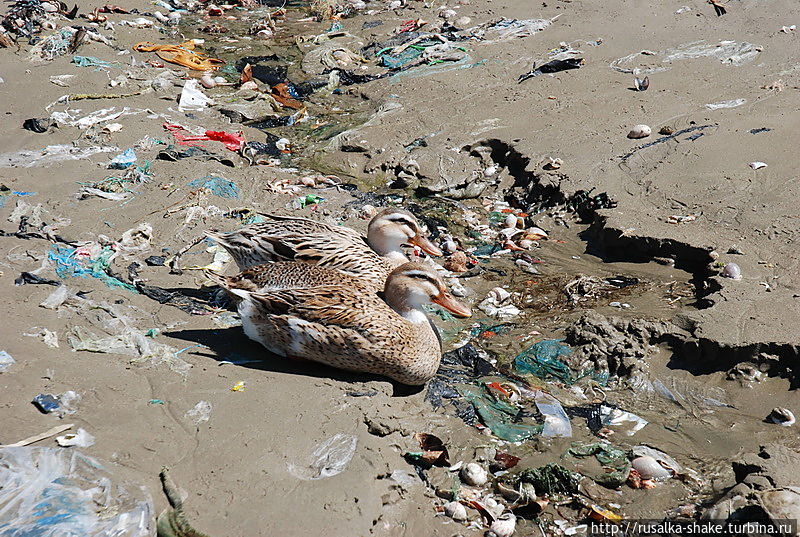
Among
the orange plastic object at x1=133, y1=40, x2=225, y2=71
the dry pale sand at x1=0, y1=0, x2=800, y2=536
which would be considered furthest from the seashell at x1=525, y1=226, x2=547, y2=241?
the orange plastic object at x1=133, y1=40, x2=225, y2=71

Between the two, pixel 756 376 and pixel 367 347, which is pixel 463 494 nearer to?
pixel 367 347

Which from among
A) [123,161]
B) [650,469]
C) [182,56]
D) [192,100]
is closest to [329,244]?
→ [650,469]

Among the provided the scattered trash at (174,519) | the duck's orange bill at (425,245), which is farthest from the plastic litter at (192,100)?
the scattered trash at (174,519)

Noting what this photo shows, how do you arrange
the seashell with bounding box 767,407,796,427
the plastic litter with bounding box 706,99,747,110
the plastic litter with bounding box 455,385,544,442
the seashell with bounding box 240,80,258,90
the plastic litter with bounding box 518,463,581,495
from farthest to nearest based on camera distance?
the seashell with bounding box 240,80,258,90 < the plastic litter with bounding box 706,99,747,110 < the plastic litter with bounding box 455,385,544,442 < the seashell with bounding box 767,407,796,427 < the plastic litter with bounding box 518,463,581,495

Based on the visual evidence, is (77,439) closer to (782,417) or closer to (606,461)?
(606,461)

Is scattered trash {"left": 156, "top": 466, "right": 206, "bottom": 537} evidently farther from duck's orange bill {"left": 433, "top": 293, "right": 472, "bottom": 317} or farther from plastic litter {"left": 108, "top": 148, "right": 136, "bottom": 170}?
plastic litter {"left": 108, "top": 148, "right": 136, "bottom": 170}

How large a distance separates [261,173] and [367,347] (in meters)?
3.79

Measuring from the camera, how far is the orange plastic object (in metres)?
10.8

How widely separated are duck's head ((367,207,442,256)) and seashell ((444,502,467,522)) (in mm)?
2830

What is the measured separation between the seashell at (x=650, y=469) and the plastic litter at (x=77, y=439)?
3061 mm

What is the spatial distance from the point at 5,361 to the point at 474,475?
2862mm

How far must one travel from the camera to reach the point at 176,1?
1378 cm

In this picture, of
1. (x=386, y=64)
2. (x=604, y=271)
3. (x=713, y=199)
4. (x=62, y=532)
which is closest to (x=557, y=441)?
(x=604, y=271)

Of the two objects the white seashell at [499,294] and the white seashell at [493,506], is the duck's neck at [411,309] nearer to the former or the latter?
the white seashell at [499,294]
